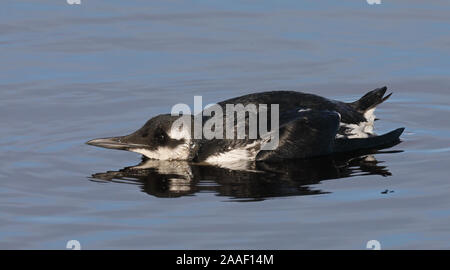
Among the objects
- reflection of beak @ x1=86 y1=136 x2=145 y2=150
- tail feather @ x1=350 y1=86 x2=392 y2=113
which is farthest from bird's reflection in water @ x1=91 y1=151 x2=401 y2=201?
tail feather @ x1=350 y1=86 x2=392 y2=113

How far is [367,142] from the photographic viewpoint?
1255 cm

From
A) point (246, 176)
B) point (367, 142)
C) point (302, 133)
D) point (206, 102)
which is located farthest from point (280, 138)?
point (206, 102)

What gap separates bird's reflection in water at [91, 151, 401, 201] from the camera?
11164mm

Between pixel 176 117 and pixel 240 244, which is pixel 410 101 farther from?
pixel 240 244

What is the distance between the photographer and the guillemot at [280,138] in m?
12.1

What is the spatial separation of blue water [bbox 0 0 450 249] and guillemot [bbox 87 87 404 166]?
0.25 m

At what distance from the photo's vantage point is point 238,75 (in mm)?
15258

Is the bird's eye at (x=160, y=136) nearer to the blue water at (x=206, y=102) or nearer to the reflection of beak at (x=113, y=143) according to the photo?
the reflection of beak at (x=113, y=143)

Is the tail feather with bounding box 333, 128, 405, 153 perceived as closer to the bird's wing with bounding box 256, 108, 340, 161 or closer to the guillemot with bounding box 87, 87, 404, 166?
the guillemot with bounding box 87, 87, 404, 166

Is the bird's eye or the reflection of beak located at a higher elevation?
the bird's eye

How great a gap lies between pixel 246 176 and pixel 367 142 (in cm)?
167

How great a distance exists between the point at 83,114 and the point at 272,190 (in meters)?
3.70

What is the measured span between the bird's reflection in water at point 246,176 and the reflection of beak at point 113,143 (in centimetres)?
24

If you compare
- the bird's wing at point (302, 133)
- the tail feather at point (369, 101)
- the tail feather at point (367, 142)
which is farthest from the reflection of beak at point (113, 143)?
the tail feather at point (369, 101)
